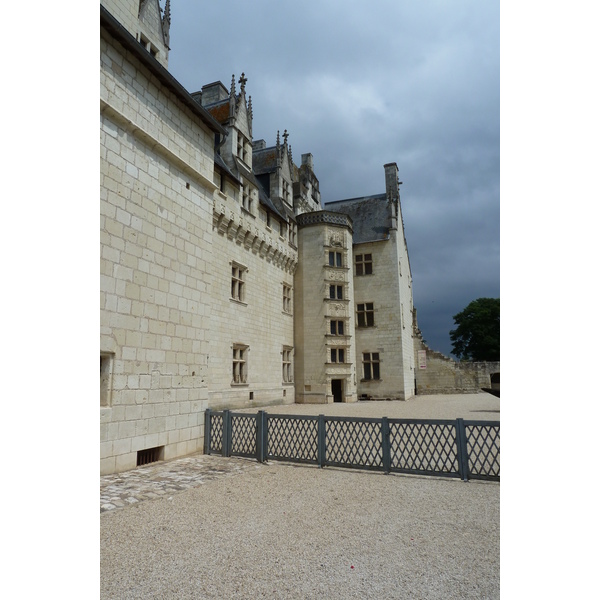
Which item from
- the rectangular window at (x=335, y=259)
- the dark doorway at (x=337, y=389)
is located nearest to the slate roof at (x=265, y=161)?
the rectangular window at (x=335, y=259)

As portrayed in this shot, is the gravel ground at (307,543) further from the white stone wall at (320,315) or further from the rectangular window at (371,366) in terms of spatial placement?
the rectangular window at (371,366)

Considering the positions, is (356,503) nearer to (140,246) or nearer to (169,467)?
(169,467)

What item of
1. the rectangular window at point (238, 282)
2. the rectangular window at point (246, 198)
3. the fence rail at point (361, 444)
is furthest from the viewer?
the rectangular window at point (246, 198)

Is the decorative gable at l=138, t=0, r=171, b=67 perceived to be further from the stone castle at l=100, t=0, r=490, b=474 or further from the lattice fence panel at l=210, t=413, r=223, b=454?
the lattice fence panel at l=210, t=413, r=223, b=454

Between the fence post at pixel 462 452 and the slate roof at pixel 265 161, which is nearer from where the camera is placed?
the fence post at pixel 462 452

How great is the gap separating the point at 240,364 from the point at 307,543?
1304cm

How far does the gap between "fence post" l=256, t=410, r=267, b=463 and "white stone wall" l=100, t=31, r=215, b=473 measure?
1576 mm

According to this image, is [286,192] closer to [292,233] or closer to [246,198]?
[292,233]

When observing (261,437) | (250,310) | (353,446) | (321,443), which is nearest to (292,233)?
(250,310)

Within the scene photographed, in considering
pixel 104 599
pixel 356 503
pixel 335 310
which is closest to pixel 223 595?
pixel 104 599

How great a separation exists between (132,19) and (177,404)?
1186 cm

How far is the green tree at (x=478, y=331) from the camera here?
1994 inches

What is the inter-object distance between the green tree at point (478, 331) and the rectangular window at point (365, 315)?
31.0 meters

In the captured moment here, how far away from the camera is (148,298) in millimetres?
7336
